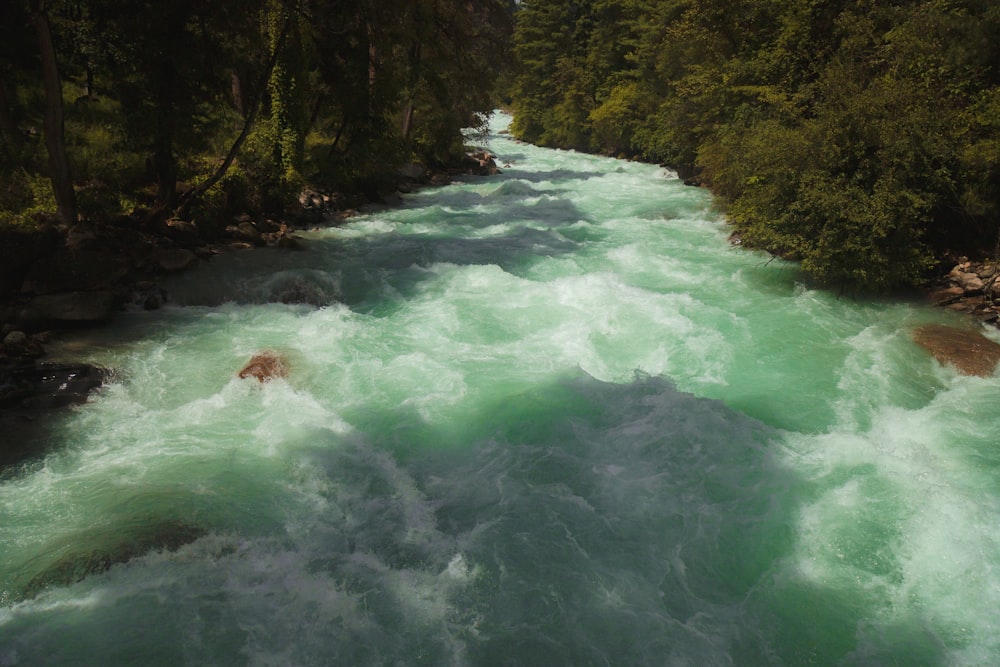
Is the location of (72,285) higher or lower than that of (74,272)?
lower

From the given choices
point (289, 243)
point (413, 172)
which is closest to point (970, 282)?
point (289, 243)

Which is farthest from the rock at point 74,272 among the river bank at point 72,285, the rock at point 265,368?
the rock at point 265,368

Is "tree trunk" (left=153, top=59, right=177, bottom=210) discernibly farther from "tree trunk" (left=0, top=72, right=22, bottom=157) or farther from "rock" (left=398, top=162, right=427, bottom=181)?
"rock" (left=398, top=162, right=427, bottom=181)

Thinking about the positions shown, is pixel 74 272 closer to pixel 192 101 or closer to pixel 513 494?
pixel 192 101

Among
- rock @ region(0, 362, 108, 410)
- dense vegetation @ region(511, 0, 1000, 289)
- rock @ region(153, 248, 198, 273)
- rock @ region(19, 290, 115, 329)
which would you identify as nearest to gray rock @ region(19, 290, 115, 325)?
rock @ region(19, 290, 115, 329)

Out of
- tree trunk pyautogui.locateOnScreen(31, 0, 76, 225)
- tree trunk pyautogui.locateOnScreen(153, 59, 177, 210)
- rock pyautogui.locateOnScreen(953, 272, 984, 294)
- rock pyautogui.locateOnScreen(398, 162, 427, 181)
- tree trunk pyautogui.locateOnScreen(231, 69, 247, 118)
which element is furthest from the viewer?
rock pyautogui.locateOnScreen(398, 162, 427, 181)

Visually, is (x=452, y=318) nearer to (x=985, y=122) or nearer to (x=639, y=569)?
(x=639, y=569)

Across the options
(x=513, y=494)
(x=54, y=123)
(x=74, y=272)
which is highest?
(x=54, y=123)
